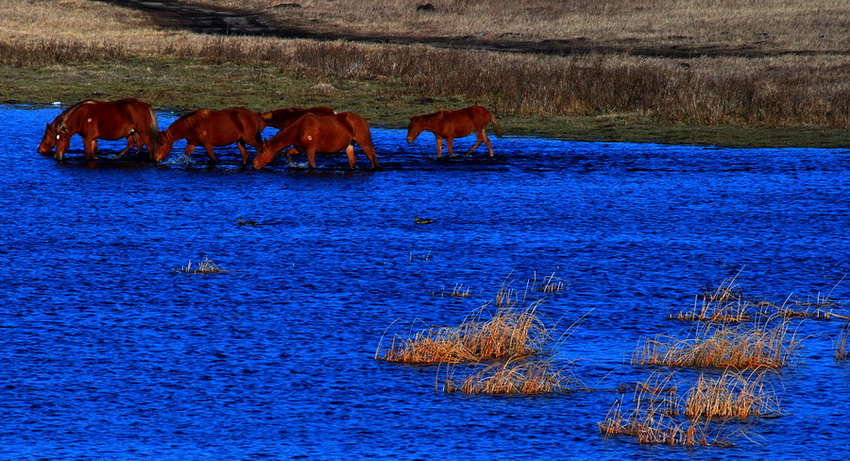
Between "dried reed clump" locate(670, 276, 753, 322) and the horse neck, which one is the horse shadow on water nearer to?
the horse neck

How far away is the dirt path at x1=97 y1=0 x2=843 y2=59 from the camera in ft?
152

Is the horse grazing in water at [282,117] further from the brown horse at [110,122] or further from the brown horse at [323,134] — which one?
the brown horse at [110,122]

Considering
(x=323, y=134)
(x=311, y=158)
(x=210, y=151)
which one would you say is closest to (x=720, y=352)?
(x=323, y=134)

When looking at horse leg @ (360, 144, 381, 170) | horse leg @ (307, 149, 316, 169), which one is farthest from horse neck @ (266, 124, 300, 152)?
horse leg @ (360, 144, 381, 170)

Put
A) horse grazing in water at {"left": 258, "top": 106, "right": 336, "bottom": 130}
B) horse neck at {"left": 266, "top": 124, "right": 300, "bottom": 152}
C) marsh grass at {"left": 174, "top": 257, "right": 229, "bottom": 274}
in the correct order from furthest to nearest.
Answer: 1. horse grazing in water at {"left": 258, "top": 106, "right": 336, "bottom": 130}
2. horse neck at {"left": 266, "top": 124, "right": 300, "bottom": 152}
3. marsh grass at {"left": 174, "top": 257, "right": 229, "bottom": 274}

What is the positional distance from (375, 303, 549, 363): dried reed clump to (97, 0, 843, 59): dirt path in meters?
35.2

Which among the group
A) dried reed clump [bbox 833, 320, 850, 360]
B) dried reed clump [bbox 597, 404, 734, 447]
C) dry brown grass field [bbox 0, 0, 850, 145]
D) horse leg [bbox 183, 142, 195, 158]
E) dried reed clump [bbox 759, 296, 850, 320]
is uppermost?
dried reed clump [bbox 597, 404, 734, 447]

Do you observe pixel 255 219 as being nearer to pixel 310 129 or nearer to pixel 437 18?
pixel 310 129

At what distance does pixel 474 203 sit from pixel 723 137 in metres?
9.42

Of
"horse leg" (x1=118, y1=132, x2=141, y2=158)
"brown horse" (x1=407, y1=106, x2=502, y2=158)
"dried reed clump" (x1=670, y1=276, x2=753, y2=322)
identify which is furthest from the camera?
"brown horse" (x1=407, y1=106, x2=502, y2=158)

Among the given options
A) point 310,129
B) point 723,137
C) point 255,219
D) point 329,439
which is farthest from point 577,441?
point 723,137

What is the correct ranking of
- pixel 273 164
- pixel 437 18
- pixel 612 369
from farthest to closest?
pixel 437 18 → pixel 273 164 → pixel 612 369

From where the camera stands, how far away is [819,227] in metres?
15.7

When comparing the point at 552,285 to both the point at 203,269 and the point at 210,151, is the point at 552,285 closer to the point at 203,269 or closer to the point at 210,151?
the point at 203,269
